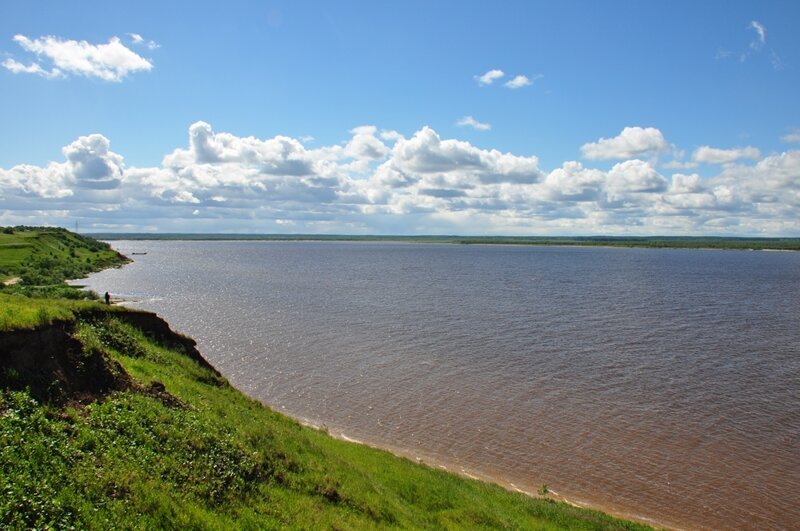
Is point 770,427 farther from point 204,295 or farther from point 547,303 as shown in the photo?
point 204,295

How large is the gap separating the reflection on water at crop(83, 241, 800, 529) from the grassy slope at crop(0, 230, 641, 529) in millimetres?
5925

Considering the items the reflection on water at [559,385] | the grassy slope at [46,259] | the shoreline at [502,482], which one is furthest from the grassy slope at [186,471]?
the grassy slope at [46,259]

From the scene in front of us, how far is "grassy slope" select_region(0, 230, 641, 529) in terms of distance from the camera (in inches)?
427

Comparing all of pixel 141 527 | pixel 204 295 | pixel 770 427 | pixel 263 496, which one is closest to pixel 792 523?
pixel 770 427

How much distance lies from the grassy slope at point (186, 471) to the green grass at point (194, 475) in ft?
0.11

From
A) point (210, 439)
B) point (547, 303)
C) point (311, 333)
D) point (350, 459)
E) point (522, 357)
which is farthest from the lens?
point (547, 303)

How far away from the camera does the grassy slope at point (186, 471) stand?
427 inches

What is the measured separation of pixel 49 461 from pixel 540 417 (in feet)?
88.4

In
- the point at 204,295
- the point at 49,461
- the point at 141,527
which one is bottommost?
the point at 204,295

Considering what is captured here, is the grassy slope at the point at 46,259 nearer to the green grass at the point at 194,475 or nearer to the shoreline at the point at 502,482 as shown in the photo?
the shoreline at the point at 502,482

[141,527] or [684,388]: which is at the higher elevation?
[141,527]

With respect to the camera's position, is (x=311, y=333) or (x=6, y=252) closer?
(x=311, y=333)

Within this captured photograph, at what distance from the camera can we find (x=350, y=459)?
830 inches

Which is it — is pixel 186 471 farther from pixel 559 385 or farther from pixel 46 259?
pixel 46 259
